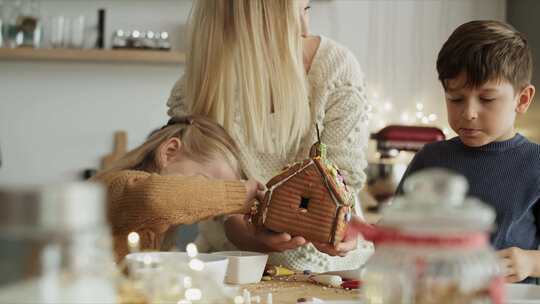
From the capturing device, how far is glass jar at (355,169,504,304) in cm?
53

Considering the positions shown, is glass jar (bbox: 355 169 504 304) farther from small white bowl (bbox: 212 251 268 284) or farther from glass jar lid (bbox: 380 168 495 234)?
small white bowl (bbox: 212 251 268 284)

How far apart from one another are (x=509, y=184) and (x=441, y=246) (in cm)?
98

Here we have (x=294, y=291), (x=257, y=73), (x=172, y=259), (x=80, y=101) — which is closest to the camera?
(x=172, y=259)

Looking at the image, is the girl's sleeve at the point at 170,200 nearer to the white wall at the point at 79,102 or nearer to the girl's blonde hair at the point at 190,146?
the girl's blonde hair at the point at 190,146

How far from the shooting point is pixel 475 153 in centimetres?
153

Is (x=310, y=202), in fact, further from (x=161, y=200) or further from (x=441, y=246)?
(x=441, y=246)

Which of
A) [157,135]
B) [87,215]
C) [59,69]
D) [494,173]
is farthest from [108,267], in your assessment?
[59,69]

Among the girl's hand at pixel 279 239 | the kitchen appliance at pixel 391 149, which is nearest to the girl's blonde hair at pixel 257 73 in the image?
the girl's hand at pixel 279 239

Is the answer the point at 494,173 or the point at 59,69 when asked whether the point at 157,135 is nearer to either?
the point at 494,173

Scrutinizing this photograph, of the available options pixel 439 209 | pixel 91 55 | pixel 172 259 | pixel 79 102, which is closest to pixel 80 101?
pixel 79 102

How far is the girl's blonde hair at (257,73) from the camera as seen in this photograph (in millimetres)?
1688

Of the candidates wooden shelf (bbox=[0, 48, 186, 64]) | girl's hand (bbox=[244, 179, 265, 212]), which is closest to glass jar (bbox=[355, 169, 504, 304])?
girl's hand (bbox=[244, 179, 265, 212])

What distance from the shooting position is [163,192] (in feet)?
3.76

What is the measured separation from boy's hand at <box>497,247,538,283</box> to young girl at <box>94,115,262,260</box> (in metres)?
0.38
